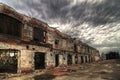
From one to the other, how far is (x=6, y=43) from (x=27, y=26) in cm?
353

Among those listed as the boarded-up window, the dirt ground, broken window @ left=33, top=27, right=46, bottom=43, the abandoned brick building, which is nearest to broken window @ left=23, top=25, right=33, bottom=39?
the abandoned brick building

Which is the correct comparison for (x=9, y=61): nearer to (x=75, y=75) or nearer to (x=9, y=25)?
(x=9, y=25)

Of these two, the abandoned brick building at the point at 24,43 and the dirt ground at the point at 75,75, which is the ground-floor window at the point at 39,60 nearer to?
the abandoned brick building at the point at 24,43

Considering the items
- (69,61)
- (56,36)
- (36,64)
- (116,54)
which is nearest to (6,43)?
(36,64)

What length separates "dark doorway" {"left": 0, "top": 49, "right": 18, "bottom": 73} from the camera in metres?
12.5

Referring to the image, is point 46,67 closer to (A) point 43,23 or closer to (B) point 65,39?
(A) point 43,23

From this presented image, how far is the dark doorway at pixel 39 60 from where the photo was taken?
615 inches

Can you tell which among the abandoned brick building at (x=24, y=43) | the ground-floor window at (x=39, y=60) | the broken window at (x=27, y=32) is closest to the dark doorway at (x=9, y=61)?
the abandoned brick building at (x=24, y=43)

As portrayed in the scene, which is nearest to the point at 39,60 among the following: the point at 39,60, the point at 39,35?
the point at 39,60

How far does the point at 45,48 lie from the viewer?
56.9 feet

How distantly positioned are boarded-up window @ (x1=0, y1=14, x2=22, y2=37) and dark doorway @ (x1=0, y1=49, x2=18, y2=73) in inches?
73.1

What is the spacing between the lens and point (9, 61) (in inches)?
508

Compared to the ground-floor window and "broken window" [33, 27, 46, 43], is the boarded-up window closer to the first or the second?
"broken window" [33, 27, 46, 43]

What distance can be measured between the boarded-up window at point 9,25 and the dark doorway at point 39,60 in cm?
371
